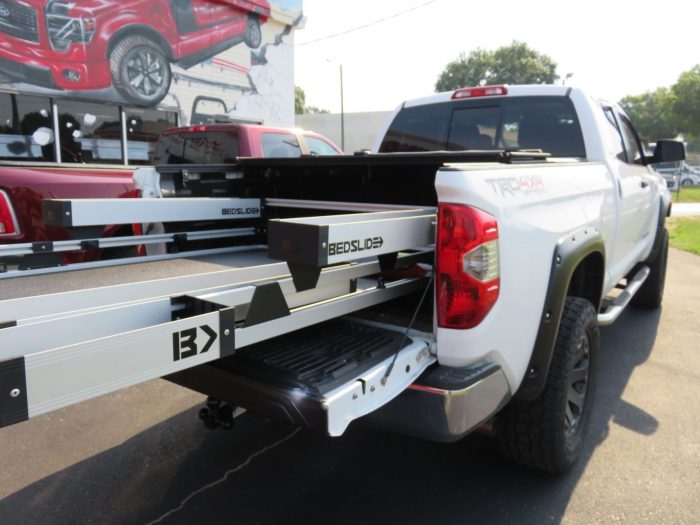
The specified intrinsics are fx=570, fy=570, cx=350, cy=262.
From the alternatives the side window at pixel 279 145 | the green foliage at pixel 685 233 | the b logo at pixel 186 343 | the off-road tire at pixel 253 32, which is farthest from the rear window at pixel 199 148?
the green foliage at pixel 685 233

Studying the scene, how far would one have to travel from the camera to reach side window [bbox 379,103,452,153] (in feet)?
15.5

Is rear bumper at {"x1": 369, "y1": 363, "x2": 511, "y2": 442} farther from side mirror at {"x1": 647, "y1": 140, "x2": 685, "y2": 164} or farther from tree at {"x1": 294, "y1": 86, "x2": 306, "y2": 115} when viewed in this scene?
tree at {"x1": 294, "y1": 86, "x2": 306, "y2": 115}

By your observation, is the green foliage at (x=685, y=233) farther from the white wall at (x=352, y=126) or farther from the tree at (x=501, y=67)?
the tree at (x=501, y=67)

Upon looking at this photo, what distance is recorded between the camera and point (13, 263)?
3016 mm

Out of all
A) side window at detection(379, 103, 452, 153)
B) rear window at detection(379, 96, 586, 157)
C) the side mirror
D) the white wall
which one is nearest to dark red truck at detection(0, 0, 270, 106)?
side window at detection(379, 103, 452, 153)

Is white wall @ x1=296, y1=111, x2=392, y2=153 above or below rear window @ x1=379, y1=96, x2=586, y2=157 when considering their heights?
above

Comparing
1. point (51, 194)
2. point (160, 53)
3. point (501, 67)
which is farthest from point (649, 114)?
point (51, 194)

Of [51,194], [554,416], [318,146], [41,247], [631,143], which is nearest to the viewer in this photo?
[554,416]

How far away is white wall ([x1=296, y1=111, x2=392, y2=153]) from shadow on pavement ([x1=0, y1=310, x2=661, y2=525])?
30.1 meters

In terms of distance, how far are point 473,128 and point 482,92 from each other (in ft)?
0.94

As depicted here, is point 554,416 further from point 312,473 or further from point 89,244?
point 89,244

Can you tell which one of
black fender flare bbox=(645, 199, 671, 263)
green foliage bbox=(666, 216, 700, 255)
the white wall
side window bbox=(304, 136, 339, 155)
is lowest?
green foliage bbox=(666, 216, 700, 255)

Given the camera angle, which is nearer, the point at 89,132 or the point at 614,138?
the point at 614,138

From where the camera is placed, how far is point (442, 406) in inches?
82.8
